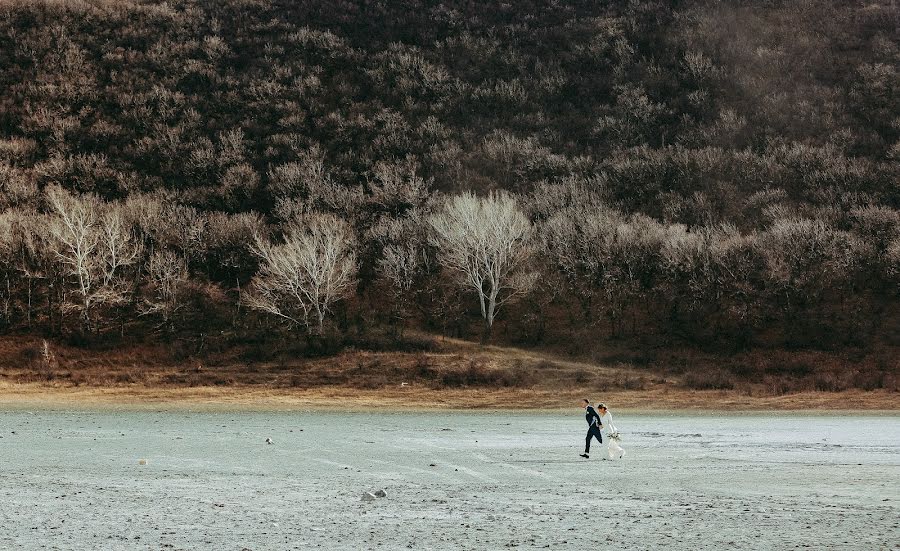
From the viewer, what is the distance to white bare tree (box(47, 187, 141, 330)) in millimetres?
74438

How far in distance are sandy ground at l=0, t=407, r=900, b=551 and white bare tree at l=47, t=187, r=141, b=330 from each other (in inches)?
1577

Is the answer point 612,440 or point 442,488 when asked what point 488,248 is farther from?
point 442,488

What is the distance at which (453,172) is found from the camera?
4385 inches

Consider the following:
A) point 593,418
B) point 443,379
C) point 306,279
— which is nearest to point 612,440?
point 593,418

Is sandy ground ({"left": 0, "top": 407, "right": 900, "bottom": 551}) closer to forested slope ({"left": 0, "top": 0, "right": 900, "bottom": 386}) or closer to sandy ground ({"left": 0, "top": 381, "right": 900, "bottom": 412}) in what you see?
sandy ground ({"left": 0, "top": 381, "right": 900, "bottom": 412})

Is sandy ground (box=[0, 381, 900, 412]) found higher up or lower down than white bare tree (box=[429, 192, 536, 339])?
lower down

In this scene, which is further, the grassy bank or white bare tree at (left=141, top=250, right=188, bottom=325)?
white bare tree at (left=141, top=250, right=188, bottom=325)

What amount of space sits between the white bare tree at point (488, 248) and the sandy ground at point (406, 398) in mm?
18640

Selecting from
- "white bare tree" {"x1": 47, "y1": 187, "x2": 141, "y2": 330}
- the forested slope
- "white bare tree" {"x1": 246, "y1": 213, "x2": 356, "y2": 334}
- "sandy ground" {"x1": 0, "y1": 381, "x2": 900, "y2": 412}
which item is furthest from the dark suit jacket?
"white bare tree" {"x1": 47, "y1": 187, "x2": 141, "y2": 330}

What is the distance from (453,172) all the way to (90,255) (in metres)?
45.9

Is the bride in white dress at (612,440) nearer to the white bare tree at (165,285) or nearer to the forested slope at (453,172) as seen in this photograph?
the forested slope at (453,172)

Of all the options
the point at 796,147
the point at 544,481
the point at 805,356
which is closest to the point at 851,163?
the point at 796,147

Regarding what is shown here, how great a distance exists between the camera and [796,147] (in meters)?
111

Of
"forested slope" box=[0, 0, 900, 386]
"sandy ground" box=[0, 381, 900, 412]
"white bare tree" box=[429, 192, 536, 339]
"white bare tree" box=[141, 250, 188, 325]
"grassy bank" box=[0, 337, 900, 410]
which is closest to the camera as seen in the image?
"sandy ground" box=[0, 381, 900, 412]
